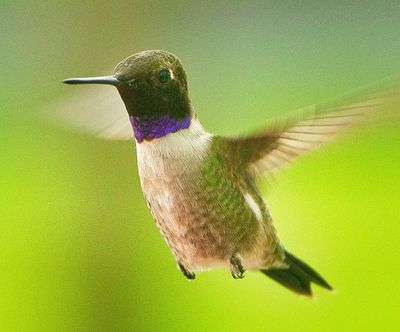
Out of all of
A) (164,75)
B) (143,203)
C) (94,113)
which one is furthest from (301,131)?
(143,203)

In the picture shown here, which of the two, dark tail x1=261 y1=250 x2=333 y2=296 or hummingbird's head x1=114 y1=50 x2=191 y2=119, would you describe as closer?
hummingbird's head x1=114 y1=50 x2=191 y2=119

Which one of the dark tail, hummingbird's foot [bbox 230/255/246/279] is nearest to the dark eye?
hummingbird's foot [bbox 230/255/246/279]

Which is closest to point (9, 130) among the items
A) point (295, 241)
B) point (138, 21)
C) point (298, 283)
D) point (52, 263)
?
point (52, 263)

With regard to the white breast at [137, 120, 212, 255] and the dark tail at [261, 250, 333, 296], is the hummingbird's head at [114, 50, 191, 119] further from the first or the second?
the dark tail at [261, 250, 333, 296]

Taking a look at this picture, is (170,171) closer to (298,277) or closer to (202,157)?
(202,157)

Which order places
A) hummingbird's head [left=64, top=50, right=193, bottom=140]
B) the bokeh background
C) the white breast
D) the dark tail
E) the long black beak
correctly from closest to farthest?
1. the long black beak
2. hummingbird's head [left=64, top=50, right=193, bottom=140]
3. the white breast
4. the dark tail
5. the bokeh background

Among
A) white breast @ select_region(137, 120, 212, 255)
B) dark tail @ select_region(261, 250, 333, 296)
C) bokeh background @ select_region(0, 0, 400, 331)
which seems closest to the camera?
white breast @ select_region(137, 120, 212, 255)
